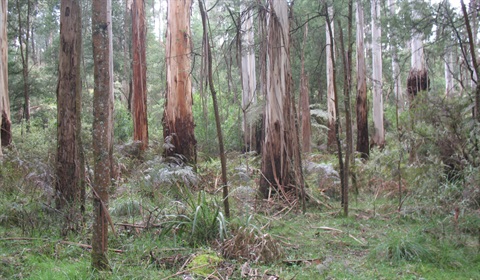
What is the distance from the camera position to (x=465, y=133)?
666 cm

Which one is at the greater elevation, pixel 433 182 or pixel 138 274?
→ pixel 433 182

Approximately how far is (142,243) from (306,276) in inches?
83.8

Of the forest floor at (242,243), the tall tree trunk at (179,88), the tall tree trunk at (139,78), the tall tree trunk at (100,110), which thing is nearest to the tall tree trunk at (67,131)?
the forest floor at (242,243)

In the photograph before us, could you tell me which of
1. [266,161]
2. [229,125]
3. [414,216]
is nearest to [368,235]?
[414,216]

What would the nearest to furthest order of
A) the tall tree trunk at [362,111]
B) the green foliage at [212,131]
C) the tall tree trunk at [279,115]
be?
the tall tree trunk at [279,115], the green foliage at [212,131], the tall tree trunk at [362,111]

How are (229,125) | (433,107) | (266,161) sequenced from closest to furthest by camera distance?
1. (433,107)
2. (266,161)
3. (229,125)

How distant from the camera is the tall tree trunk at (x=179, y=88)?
12.4 metres

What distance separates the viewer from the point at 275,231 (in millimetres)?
6441

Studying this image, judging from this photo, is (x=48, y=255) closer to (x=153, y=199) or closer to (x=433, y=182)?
(x=153, y=199)

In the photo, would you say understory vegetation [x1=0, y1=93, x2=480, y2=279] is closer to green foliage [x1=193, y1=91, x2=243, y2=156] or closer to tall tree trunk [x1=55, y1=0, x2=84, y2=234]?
tall tree trunk [x1=55, y1=0, x2=84, y2=234]

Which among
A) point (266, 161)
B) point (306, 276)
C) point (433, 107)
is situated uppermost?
point (433, 107)

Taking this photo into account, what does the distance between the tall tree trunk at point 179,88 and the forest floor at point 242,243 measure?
4516mm

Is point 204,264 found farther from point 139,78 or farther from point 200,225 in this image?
point 139,78

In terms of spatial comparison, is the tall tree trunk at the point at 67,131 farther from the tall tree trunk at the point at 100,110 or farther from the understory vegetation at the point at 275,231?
the tall tree trunk at the point at 100,110
